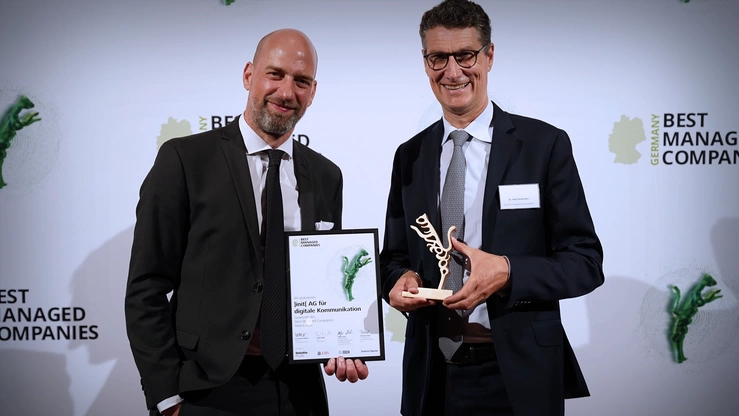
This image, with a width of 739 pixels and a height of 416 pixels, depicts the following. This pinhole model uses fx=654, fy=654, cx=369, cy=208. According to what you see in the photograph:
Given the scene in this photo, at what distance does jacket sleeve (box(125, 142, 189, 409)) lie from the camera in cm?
193

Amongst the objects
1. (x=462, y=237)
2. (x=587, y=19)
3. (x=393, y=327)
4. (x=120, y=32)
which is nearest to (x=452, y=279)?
(x=462, y=237)

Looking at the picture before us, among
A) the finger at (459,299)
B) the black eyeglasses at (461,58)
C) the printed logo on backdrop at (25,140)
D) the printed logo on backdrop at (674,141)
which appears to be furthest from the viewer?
the printed logo on backdrop at (674,141)

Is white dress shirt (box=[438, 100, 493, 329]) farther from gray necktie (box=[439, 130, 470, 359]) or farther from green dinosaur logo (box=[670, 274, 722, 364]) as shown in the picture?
green dinosaur logo (box=[670, 274, 722, 364])

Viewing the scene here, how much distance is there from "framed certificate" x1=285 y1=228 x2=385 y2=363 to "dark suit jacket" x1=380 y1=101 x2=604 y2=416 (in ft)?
0.65

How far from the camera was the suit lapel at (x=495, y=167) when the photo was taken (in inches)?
80.5

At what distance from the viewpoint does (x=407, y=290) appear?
1998 mm

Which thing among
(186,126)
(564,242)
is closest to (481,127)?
(564,242)

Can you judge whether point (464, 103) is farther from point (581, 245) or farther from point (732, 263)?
point (732, 263)

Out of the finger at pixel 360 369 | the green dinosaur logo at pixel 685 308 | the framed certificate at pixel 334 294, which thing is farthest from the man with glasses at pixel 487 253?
the green dinosaur logo at pixel 685 308

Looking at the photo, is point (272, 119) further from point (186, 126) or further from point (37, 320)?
point (37, 320)

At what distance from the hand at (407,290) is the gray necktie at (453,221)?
0.40 feet

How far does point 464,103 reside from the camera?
219cm

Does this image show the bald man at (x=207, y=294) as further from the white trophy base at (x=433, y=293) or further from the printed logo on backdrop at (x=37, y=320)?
the printed logo on backdrop at (x=37, y=320)

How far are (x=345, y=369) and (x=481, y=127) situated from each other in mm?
909
